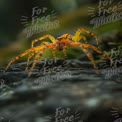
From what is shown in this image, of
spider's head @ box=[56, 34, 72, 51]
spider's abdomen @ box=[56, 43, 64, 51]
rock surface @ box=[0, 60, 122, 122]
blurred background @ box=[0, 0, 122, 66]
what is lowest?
rock surface @ box=[0, 60, 122, 122]

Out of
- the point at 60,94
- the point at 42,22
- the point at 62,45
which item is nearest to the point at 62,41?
the point at 62,45

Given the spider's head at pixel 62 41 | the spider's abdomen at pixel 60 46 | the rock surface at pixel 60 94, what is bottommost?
the rock surface at pixel 60 94

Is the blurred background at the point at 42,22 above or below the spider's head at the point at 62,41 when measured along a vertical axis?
above

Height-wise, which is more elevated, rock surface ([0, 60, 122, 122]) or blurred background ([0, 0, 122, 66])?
blurred background ([0, 0, 122, 66])

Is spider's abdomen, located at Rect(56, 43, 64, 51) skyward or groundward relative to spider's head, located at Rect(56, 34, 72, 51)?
groundward

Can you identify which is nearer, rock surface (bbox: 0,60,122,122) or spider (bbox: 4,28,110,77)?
rock surface (bbox: 0,60,122,122)

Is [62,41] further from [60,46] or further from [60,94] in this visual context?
[60,94]

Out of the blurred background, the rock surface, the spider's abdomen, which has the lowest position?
the rock surface

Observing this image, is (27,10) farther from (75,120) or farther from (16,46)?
(75,120)

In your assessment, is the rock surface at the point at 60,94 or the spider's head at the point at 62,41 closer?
the rock surface at the point at 60,94
